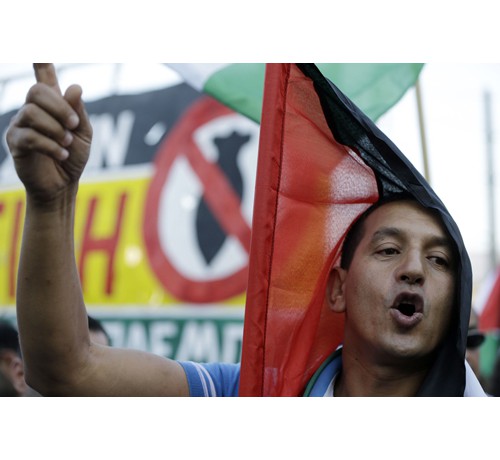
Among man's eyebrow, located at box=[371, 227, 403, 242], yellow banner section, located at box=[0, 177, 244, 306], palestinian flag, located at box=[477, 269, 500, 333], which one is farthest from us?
palestinian flag, located at box=[477, 269, 500, 333]

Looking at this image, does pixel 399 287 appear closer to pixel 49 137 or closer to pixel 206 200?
pixel 49 137

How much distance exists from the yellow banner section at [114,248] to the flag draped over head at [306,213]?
3.48 meters

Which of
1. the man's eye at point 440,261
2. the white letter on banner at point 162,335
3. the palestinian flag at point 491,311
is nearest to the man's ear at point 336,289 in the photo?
the man's eye at point 440,261

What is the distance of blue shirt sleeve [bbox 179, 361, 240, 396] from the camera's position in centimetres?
164

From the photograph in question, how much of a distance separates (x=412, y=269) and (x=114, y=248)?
161 inches

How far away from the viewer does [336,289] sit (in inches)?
65.8

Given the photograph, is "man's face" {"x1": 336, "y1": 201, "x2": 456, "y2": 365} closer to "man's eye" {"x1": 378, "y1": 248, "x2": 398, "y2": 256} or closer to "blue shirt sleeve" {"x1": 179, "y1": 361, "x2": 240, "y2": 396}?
"man's eye" {"x1": 378, "y1": 248, "x2": 398, "y2": 256}

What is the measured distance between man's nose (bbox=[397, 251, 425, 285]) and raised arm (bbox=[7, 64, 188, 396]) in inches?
23.6

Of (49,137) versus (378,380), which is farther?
(378,380)

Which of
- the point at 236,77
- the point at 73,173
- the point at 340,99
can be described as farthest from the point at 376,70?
the point at 73,173

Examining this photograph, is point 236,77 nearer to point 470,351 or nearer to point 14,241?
point 470,351

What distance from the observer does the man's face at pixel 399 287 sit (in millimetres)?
1497

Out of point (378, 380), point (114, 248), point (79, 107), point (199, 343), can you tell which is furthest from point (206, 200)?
point (79, 107)

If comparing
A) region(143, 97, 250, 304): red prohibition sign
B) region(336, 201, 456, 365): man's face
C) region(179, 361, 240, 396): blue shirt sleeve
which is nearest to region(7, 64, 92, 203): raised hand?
region(179, 361, 240, 396): blue shirt sleeve
